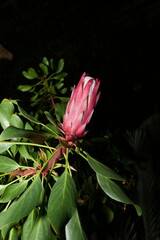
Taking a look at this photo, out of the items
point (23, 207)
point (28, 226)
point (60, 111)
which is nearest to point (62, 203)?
point (23, 207)

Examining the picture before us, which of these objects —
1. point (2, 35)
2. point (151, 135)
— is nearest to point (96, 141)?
point (151, 135)

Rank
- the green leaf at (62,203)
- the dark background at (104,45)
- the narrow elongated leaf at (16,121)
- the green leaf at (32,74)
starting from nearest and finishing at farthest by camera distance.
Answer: the green leaf at (62,203) < the narrow elongated leaf at (16,121) < the green leaf at (32,74) < the dark background at (104,45)

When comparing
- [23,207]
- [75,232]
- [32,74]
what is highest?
[32,74]

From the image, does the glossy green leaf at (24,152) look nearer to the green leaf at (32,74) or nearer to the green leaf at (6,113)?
the green leaf at (6,113)

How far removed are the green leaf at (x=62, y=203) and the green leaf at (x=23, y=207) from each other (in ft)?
0.11

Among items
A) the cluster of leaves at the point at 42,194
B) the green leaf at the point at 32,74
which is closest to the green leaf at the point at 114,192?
the cluster of leaves at the point at 42,194

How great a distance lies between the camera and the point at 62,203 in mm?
434

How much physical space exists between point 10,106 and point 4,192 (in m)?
0.23

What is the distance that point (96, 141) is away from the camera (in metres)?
0.77

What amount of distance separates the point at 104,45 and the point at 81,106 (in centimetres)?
337

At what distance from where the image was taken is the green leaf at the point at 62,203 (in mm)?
406

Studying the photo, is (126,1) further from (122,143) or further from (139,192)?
(139,192)

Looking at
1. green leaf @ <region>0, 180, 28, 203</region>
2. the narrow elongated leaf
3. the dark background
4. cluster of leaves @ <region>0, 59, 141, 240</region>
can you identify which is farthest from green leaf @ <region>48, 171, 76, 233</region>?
the dark background

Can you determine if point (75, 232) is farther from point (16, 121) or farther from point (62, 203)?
point (16, 121)
